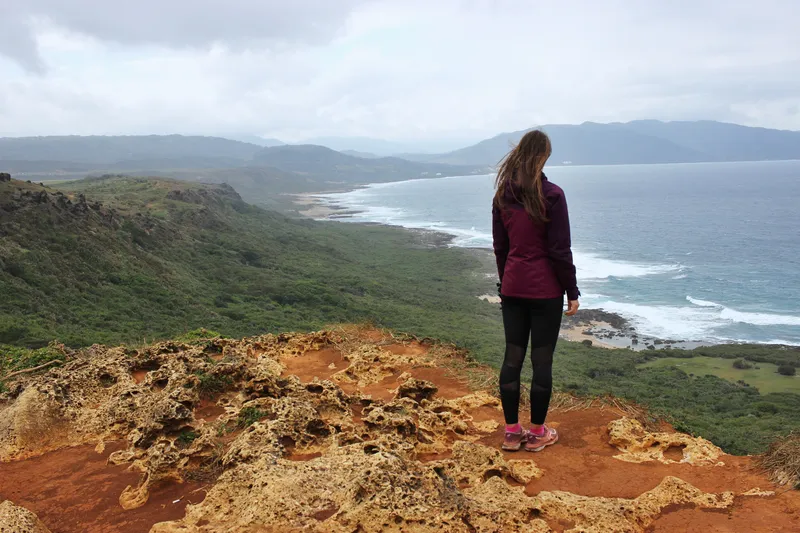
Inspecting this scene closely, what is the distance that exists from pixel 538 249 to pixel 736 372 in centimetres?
2537

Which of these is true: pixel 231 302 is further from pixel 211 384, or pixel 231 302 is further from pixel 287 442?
pixel 287 442

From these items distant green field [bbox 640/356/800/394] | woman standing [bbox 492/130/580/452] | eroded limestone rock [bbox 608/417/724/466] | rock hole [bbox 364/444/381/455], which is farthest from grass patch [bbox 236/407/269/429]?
distant green field [bbox 640/356/800/394]

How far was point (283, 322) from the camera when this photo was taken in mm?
25609

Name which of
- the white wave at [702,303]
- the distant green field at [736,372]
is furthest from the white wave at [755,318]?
the distant green field at [736,372]

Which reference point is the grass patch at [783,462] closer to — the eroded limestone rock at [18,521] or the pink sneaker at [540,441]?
the pink sneaker at [540,441]

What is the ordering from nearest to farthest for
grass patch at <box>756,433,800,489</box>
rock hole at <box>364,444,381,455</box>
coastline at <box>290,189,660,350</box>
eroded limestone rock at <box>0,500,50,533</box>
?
1. eroded limestone rock at <box>0,500,50,533</box>
2. grass patch at <box>756,433,800,489</box>
3. rock hole at <box>364,444,381,455</box>
4. coastline at <box>290,189,660,350</box>

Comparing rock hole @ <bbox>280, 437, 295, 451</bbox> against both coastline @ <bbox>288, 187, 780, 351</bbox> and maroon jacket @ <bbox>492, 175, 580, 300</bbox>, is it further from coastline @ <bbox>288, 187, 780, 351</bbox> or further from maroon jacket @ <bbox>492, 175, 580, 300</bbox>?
coastline @ <bbox>288, 187, 780, 351</bbox>

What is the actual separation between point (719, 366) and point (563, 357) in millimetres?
7253

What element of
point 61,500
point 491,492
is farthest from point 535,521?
point 61,500

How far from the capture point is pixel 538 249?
13.1 ft

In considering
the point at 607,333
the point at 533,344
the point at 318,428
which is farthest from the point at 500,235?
the point at 607,333

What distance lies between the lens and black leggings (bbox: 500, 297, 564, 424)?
4094mm

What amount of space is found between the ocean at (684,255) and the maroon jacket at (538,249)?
30 cm

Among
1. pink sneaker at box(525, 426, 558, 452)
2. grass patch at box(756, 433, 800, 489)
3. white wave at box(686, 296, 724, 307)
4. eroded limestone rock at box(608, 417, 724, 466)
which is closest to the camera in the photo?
grass patch at box(756, 433, 800, 489)
